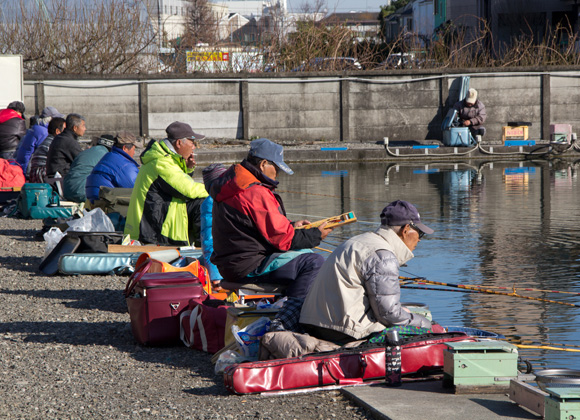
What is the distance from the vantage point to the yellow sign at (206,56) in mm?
27312

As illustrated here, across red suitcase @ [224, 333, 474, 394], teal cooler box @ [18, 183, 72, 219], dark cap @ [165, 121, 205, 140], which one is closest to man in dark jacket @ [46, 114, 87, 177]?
teal cooler box @ [18, 183, 72, 219]

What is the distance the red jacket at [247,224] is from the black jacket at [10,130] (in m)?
10.9

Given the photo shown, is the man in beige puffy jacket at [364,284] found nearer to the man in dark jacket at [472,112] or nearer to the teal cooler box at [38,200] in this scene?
the teal cooler box at [38,200]

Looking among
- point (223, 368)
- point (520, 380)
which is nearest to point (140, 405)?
point (223, 368)

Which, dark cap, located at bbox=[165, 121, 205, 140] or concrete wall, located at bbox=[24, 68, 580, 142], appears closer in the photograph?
dark cap, located at bbox=[165, 121, 205, 140]

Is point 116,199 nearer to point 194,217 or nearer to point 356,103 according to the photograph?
point 194,217

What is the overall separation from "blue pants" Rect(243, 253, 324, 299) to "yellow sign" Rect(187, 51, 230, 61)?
21666 millimetres

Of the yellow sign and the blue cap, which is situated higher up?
the yellow sign

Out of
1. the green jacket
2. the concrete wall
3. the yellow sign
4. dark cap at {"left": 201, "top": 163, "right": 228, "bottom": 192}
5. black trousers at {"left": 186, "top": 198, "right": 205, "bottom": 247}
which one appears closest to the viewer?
dark cap at {"left": 201, "top": 163, "right": 228, "bottom": 192}

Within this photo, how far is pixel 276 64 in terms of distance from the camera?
28.0 metres

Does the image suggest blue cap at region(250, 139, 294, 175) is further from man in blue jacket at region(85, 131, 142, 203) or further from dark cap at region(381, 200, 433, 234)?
man in blue jacket at region(85, 131, 142, 203)

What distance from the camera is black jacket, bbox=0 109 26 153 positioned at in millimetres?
16125

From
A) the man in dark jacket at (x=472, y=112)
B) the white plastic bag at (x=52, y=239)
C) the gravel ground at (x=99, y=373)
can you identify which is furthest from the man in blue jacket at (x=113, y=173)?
the man in dark jacket at (x=472, y=112)

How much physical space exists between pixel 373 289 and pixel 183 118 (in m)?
20.9
